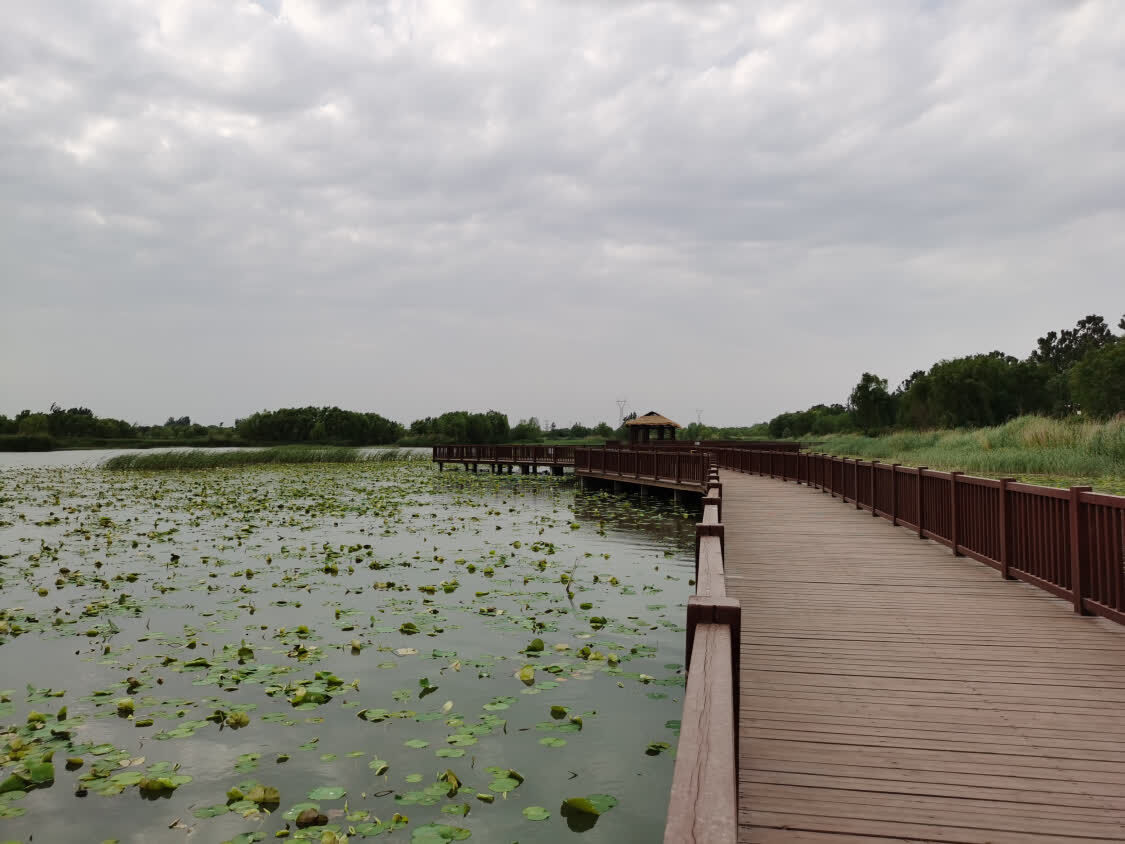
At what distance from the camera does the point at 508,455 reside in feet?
140

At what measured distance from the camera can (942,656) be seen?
5438 mm

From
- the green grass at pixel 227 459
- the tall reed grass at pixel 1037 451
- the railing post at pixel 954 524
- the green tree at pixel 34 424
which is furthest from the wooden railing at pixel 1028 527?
the green tree at pixel 34 424

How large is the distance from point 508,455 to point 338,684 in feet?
119

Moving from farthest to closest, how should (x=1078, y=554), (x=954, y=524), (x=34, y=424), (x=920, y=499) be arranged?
(x=34, y=424)
(x=920, y=499)
(x=954, y=524)
(x=1078, y=554)

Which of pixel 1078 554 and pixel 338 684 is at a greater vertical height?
pixel 1078 554

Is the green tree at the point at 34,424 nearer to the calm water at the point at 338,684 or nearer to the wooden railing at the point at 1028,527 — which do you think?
the calm water at the point at 338,684

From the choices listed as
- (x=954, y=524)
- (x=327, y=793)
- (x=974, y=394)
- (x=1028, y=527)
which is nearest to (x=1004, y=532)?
(x=1028, y=527)

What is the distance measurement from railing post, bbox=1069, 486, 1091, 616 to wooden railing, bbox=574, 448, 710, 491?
618 inches

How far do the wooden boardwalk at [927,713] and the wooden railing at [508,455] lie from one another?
1141 inches

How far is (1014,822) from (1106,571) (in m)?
3.90

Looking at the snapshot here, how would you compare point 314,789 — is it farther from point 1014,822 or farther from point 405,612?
point 405,612

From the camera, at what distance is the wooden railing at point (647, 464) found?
2316 centimetres

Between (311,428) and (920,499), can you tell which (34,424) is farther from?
(920,499)

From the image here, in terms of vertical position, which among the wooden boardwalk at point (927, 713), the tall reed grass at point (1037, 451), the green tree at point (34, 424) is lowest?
the wooden boardwalk at point (927, 713)
